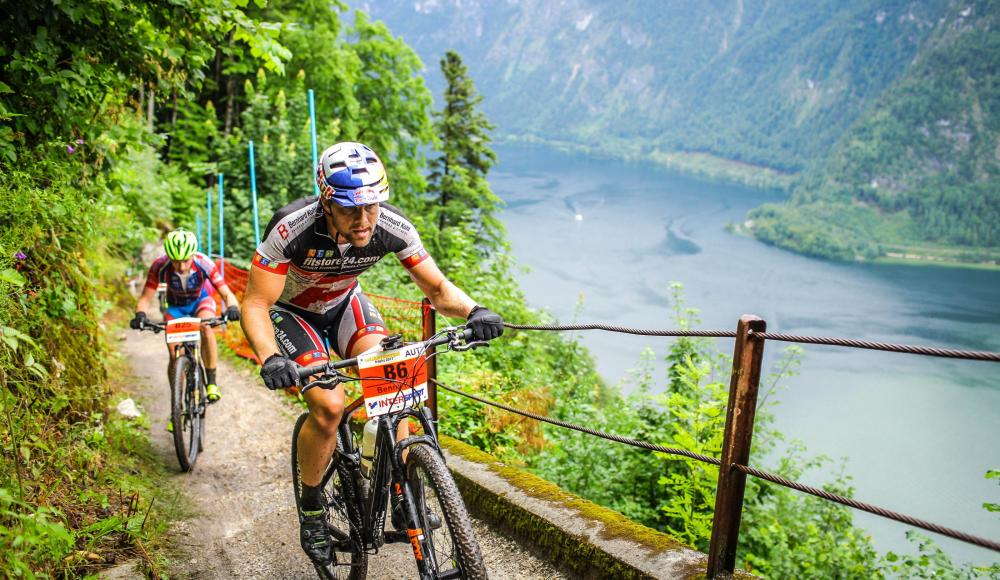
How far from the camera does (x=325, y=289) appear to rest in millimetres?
3428

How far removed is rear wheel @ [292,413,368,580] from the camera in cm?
330

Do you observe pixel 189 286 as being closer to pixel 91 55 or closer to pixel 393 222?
pixel 91 55

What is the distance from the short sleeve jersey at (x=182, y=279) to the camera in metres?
5.97

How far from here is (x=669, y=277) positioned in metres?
73.4

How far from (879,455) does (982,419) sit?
11.4 meters

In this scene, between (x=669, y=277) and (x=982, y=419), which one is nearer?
(x=982, y=419)

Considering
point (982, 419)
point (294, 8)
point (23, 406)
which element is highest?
point (294, 8)

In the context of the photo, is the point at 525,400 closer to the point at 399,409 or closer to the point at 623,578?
the point at 623,578

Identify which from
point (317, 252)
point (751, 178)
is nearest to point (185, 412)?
point (317, 252)

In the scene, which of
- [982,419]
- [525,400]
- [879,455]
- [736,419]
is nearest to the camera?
[736,419]

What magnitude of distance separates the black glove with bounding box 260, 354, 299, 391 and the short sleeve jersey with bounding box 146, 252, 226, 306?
3728 millimetres

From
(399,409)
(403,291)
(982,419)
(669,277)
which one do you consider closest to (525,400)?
(399,409)

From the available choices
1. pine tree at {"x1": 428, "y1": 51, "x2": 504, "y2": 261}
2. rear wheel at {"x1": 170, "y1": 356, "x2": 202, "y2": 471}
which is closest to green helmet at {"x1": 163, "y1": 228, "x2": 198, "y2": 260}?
rear wheel at {"x1": 170, "y1": 356, "x2": 202, "y2": 471}

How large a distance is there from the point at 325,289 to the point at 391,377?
2.97 ft
